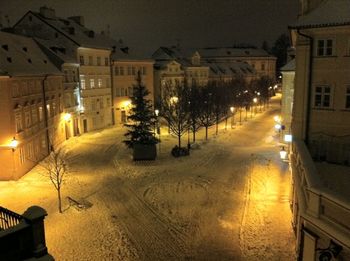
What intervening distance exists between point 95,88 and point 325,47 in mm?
34936

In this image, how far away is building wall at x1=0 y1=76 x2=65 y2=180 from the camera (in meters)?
25.9

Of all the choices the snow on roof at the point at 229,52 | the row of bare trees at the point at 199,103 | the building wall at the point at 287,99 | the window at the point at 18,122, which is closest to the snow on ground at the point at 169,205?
the building wall at the point at 287,99

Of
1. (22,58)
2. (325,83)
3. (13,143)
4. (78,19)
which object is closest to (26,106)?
(13,143)

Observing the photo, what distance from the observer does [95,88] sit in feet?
156

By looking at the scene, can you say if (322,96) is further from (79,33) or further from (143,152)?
(79,33)

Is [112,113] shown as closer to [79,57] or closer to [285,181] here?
[79,57]

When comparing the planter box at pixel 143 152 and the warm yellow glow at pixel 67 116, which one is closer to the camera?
the planter box at pixel 143 152

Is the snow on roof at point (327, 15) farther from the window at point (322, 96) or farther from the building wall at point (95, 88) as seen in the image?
the building wall at point (95, 88)

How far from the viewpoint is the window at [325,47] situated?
664 inches

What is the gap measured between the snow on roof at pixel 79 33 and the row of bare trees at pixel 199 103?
1106 centimetres

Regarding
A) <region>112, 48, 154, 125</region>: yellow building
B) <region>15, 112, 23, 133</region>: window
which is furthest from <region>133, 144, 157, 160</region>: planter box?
<region>112, 48, 154, 125</region>: yellow building

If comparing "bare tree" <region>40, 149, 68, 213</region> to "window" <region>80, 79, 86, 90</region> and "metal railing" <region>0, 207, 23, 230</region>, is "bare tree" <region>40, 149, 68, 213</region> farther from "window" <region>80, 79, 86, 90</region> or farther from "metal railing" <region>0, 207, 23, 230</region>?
"window" <region>80, 79, 86, 90</region>

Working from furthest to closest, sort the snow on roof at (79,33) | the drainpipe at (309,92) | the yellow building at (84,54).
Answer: the snow on roof at (79,33) < the yellow building at (84,54) < the drainpipe at (309,92)

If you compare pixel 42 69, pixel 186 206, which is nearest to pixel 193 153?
pixel 186 206
